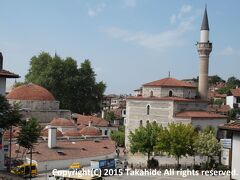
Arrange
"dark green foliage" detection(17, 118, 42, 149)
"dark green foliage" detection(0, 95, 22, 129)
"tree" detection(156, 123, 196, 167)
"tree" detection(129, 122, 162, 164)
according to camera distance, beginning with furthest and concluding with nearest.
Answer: "tree" detection(129, 122, 162, 164) → "tree" detection(156, 123, 196, 167) → "dark green foliage" detection(17, 118, 42, 149) → "dark green foliage" detection(0, 95, 22, 129)

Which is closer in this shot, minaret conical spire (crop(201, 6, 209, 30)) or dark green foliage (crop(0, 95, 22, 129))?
dark green foliage (crop(0, 95, 22, 129))

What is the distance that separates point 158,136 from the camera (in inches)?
1289

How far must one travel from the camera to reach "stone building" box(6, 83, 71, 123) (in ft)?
151

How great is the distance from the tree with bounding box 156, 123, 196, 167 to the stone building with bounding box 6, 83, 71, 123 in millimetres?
18014

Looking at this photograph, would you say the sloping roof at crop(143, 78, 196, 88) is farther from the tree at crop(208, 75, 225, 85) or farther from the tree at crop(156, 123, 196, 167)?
the tree at crop(208, 75, 225, 85)

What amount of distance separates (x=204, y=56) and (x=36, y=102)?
19.0 metres

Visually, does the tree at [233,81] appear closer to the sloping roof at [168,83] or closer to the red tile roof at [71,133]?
the sloping roof at [168,83]

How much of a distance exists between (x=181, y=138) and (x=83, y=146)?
34.2 feet

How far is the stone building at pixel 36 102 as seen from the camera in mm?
45938

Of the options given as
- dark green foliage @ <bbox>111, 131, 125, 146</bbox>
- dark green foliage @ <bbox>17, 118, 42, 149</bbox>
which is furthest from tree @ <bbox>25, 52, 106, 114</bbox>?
dark green foliage @ <bbox>17, 118, 42, 149</bbox>

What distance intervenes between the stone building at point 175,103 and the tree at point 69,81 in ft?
87.0

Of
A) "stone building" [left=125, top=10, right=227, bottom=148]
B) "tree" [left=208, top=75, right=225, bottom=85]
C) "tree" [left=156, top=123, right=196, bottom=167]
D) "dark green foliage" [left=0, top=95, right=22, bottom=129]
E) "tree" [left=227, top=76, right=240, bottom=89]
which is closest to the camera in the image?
"dark green foliage" [left=0, top=95, right=22, bottom=129]

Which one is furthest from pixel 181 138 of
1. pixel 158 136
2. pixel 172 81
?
pixel 172 81

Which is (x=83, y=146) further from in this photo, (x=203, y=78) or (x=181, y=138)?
(x=203, y=78)
